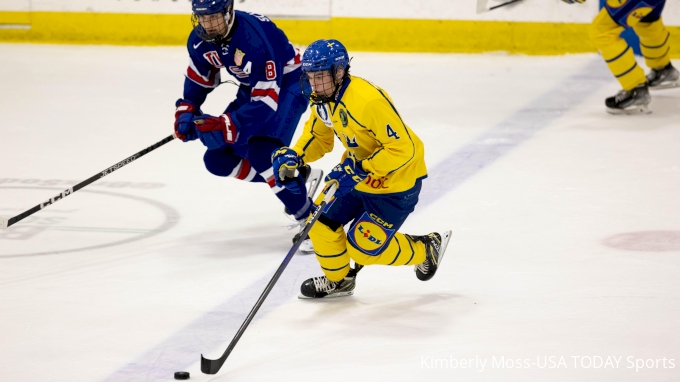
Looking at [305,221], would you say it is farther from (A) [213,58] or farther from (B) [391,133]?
(B) [391,133]

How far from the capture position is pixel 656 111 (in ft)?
20.2

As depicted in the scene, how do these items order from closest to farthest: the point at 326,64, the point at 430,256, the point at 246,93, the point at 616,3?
1. the point at 326,64
2. the point at 430,256
3. the point at 246,93
4. the point at 616,3

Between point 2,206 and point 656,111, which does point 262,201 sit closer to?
point 2,206

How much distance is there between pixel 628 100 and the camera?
19.6 ft

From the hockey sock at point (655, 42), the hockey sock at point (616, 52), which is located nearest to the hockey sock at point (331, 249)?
the hockey sock at point (616, 52)

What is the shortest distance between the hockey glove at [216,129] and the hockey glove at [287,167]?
2.21ft

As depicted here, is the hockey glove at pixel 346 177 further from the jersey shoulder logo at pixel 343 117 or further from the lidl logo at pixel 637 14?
the lidl logo at pixel 637 14

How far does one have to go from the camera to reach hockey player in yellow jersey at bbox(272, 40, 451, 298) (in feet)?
9.31

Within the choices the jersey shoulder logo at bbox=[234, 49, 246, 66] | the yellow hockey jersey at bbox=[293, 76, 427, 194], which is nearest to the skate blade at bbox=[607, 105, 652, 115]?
the jersey shoulder logo at bbox=[234, 49, 246, 66]

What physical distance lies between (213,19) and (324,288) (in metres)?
1.15

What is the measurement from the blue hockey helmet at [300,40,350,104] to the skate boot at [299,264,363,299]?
0.62 m

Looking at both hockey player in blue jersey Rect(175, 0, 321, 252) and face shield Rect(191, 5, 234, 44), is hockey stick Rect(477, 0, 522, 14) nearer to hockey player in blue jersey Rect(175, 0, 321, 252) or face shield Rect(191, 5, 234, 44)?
hockey player in blue jersey Rect(175, 0, 321, 252)

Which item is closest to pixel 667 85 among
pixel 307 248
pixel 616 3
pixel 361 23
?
pixel 616 3

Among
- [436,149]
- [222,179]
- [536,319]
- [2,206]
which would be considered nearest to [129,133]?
[222,179]
